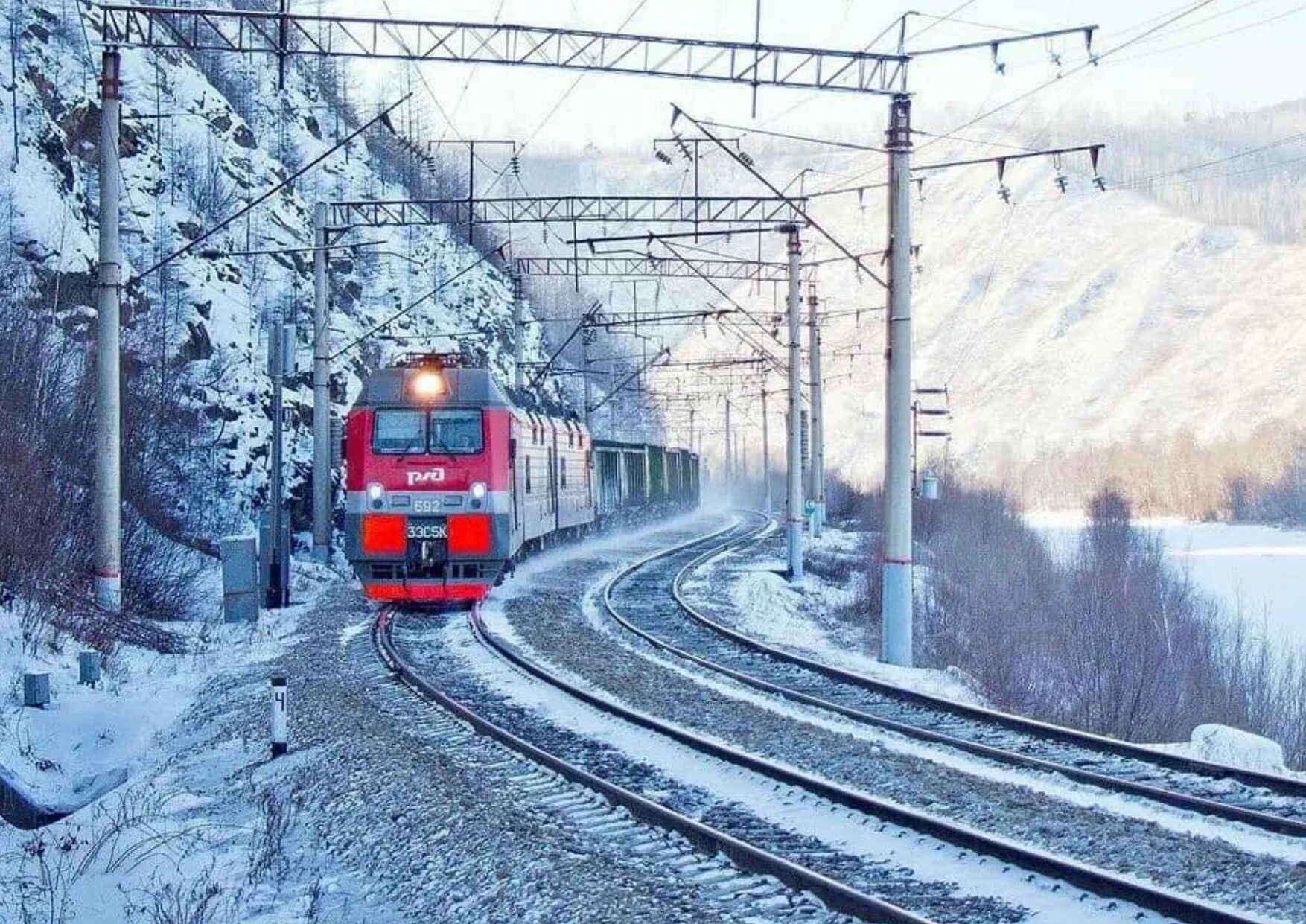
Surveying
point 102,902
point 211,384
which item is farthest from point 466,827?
point 211,384

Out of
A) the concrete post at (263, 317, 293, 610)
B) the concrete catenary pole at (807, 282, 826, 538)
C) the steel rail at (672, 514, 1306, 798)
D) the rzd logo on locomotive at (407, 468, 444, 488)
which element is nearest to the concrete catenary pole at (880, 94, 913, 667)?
the steel rail at (672, 514, 1306, 798)

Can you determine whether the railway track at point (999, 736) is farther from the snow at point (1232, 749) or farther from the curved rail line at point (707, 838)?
the curved rail line at point (707, 838)

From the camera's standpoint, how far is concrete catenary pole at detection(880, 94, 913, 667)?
1803cm

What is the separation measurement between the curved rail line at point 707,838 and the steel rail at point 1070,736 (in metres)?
3.43

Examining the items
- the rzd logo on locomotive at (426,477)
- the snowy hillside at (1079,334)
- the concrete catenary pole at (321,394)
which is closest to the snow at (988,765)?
the rzd logo on locomotive at (426,477)

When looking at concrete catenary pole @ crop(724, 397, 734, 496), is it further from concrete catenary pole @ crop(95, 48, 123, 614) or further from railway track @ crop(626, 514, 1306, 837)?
concrete catenary pole @ crop(95, 48, 123, 614)

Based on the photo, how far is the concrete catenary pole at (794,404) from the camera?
28.4 meters

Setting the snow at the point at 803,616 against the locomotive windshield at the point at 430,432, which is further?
the locomotive windshield at the point at 430,432

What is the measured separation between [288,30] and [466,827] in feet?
32.0

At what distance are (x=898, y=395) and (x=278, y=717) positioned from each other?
906 centimetres

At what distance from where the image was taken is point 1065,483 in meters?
96.9

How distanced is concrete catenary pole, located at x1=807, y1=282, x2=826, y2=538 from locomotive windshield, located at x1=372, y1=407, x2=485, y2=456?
1364 centimetres

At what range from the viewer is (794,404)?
29.3 m

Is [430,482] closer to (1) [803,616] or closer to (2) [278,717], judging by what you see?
(1) [803,616]
